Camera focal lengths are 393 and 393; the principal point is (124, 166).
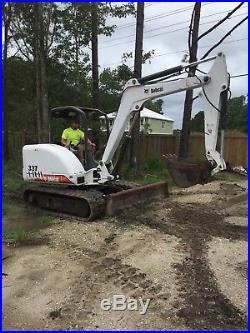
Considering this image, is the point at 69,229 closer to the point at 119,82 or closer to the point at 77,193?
the point at 77,193

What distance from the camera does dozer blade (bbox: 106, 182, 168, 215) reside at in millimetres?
7887

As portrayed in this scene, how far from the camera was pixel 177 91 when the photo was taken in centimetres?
726

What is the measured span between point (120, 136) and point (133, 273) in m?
3.63

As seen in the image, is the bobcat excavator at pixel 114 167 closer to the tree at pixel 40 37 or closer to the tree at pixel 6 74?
the tree at pixel 40 37

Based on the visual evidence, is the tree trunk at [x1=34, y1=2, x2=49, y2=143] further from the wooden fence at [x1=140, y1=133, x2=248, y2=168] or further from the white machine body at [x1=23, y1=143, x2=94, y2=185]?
the white machine body at [x1=23, y1=143, x2=94, y2=185]

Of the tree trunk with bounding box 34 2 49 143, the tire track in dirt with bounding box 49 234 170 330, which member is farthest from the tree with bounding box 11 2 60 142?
the tire track in dirt with bounding box 49 234 170 330

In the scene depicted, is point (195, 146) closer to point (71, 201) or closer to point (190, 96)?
point (190, 96)

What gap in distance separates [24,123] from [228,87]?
1491cm

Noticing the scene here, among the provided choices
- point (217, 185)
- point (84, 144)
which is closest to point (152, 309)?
point (84, 144)

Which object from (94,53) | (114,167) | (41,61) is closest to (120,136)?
(114,167)

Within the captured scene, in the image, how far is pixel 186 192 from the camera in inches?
423

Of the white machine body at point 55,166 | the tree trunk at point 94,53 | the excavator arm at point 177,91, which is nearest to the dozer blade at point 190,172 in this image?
the excavator arm at point 177,91

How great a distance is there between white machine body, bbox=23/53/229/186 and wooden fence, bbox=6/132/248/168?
906cm

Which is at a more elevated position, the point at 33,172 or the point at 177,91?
the point at 177,91
